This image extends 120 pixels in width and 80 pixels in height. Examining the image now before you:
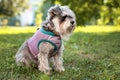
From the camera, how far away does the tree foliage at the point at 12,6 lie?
32.3 metres

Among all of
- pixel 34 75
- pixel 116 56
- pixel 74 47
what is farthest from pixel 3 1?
pixel 34 75

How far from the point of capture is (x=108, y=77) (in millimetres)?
6160

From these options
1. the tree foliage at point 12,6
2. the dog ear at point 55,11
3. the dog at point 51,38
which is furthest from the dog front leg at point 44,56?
the tree foliage at point 12,6

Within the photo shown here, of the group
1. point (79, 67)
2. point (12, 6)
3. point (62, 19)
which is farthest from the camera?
point (12, 6)

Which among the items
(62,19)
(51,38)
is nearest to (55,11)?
(62,19)

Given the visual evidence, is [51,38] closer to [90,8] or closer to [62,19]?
[62,19]

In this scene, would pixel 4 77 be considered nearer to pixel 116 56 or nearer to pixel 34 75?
pixel 34 75

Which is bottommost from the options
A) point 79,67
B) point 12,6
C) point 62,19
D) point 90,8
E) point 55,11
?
point 12,6

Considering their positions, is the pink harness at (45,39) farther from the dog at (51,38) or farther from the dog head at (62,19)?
the dog head at (62,19)

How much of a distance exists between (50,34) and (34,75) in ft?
2.70

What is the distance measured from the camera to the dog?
6.34 meters

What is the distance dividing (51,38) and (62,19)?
428 millimetres

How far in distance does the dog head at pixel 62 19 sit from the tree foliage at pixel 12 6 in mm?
26138

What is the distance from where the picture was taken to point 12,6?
110 ft
